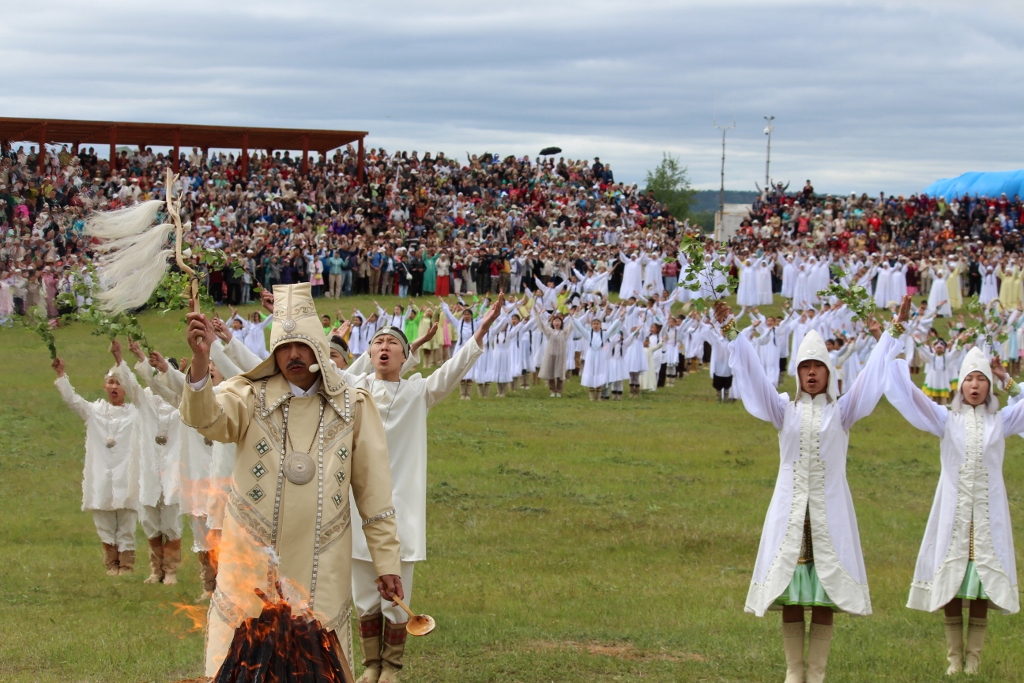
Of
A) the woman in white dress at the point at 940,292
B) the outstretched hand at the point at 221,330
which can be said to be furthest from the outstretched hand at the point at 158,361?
the woman in white dress at the point at 940,292

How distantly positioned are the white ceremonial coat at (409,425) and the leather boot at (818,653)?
7.52ft

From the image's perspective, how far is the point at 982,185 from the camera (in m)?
55.0

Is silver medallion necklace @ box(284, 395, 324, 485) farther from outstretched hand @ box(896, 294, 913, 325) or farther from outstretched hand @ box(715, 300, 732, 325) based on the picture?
outstretched hand @ box(896, 294, 913, 325)

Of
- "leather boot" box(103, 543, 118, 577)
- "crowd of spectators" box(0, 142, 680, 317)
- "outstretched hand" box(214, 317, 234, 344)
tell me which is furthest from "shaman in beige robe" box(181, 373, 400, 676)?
"crowd of spectators" box(0, 142, 680, 317)

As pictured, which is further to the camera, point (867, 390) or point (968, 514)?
point (968, 514)

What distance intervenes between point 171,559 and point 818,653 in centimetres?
590

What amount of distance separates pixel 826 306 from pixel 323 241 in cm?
1510

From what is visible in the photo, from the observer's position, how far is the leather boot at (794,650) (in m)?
7.64

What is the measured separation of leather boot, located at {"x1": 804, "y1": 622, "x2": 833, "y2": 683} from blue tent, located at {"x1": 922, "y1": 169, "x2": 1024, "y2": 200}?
47.0 m

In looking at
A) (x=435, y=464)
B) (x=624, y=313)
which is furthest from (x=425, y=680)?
(x=624, y=313)

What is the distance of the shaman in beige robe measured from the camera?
5293mm

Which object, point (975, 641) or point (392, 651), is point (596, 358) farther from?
point (392, 651)

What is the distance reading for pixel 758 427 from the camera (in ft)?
73.7

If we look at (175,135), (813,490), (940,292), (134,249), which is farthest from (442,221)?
(134,249)
